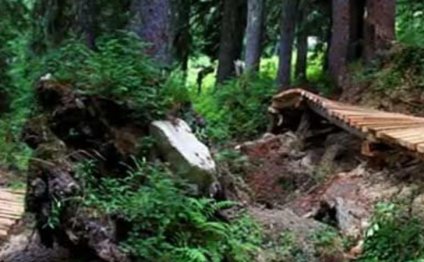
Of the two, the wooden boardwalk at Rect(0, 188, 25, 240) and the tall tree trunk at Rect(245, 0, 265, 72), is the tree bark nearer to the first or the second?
the tall tree trunk at Rect(245, 0, 265, 72)

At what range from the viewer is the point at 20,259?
5473 mm

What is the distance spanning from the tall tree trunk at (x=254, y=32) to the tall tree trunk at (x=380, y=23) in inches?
137

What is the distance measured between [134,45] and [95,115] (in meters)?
0.98

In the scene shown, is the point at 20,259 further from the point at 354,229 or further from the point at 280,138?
the point at 280,138

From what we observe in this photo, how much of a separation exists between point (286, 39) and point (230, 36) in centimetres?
223

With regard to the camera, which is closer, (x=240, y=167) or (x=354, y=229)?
(x=354, y=229)

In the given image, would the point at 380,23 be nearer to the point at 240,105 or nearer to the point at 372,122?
the point at 240,105

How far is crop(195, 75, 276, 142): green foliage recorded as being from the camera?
43.9 ft

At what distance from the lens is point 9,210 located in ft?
16.8

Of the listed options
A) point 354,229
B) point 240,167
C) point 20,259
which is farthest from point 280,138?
point 20,259

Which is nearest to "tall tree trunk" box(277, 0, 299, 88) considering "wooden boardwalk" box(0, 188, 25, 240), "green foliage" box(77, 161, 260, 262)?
"green foliage" box(77, 161, 260, 262)

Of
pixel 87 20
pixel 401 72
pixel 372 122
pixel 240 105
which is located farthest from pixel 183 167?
pixel 240 105

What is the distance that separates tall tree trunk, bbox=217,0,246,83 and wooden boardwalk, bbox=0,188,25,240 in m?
11.6

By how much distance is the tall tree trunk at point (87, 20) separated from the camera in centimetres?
1179
